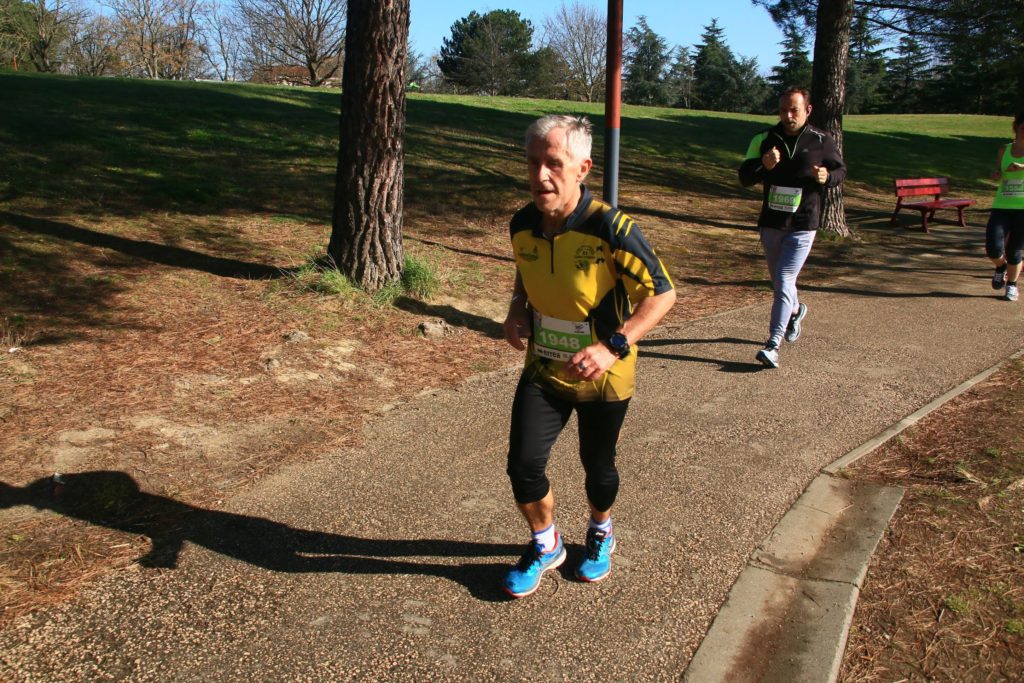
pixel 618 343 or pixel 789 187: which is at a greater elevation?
pixel 789 187

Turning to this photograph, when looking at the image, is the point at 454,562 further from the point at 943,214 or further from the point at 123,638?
the point at 943,214

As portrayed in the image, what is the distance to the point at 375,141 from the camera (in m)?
6.78

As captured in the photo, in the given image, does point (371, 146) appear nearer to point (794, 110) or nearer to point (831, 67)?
point (794, 110)

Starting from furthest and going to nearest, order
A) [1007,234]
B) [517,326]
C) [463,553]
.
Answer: [1007,234], [463,553], [517,326]

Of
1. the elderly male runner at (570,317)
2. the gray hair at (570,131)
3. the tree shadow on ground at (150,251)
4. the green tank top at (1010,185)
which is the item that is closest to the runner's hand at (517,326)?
the elderly male runner at (570,317)

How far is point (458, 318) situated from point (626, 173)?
9.03 m

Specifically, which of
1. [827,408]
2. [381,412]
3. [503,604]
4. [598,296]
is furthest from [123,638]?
[827,408]

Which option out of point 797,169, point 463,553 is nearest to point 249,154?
point 797,169

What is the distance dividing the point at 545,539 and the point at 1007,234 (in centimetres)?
668

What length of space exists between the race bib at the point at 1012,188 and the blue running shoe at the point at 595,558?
6182 mm

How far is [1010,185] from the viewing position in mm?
7520

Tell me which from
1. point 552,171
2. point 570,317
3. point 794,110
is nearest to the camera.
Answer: point 552,171

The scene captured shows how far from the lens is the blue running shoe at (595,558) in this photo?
3.30m

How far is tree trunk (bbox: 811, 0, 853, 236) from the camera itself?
1138cm
